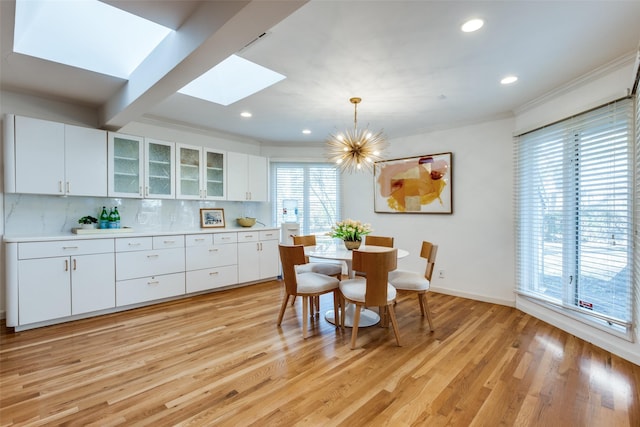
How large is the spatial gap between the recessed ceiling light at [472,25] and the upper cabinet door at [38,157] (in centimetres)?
406

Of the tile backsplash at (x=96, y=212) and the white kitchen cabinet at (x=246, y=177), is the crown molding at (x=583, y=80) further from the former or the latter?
the tile backsplash at (x=96, y=212)

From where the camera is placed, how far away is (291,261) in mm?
2947

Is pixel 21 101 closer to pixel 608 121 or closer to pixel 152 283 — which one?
pixel 152 283

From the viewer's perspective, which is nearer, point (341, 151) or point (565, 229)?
point (565, 229)

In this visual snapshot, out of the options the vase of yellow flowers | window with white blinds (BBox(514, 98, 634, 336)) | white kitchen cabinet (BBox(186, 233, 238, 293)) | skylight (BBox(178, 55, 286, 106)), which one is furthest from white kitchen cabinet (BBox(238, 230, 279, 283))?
window with white blinds (BBox(514, 98, 634, 336))

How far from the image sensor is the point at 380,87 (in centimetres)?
309

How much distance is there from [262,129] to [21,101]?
2788mm

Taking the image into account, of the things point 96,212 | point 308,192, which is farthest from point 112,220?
point 308,192

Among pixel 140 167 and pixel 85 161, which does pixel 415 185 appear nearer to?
pixel 140 167

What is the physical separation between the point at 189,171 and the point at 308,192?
2173 millimetres

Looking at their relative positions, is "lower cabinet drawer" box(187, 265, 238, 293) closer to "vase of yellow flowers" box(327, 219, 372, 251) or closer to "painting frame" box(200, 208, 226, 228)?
"painting frame" box(200, 208, 226, 228)

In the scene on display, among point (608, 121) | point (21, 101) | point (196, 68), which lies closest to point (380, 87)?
point (196, 68)

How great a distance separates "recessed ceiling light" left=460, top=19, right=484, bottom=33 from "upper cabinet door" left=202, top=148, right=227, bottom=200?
12.3ft

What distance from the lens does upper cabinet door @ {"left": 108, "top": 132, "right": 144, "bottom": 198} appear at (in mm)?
3693
